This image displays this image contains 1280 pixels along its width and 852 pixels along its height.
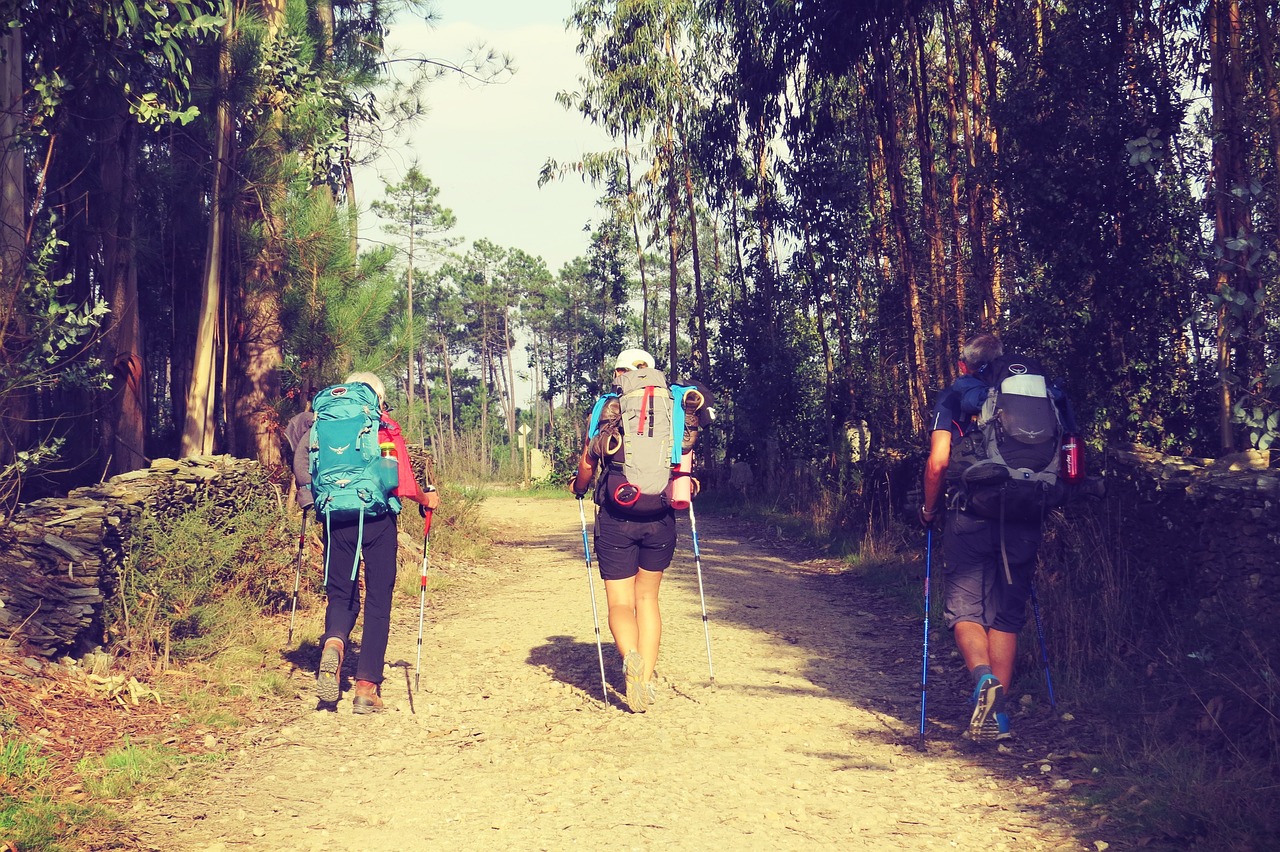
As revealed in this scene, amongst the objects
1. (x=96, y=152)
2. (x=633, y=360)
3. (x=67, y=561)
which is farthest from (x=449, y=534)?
(x=633, y=360)

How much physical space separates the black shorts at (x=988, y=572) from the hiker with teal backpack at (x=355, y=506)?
10.7 ft

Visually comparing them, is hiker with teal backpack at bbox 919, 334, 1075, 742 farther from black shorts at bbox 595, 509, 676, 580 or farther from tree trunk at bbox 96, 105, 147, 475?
tree trunk at bbox 96, 105, 147, 475

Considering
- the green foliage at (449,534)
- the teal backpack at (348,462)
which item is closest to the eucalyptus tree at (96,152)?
the teal backpack at (348,462)

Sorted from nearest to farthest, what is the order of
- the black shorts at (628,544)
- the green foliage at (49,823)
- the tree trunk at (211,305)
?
the green foliage at (49,823), the black shorts at (628,544), the tree trunk at (211,305)

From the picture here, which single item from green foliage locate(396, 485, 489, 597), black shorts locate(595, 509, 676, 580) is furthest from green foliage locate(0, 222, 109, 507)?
green foliage locate(396, 485, 489, 597)

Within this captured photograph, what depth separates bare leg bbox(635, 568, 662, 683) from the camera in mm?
6641

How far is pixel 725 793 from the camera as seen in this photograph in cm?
502

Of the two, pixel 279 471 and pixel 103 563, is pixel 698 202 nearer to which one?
pixel 279 471

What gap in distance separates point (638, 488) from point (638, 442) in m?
0.27

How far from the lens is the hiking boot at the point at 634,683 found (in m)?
6.43

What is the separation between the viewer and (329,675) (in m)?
6.51

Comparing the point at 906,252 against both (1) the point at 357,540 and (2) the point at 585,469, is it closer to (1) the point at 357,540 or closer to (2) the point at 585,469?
(2) the point at 585,469

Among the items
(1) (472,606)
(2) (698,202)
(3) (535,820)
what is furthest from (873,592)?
(2) (698,202)

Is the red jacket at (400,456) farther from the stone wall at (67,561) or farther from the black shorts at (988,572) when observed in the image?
the black shorts at (988,572)
